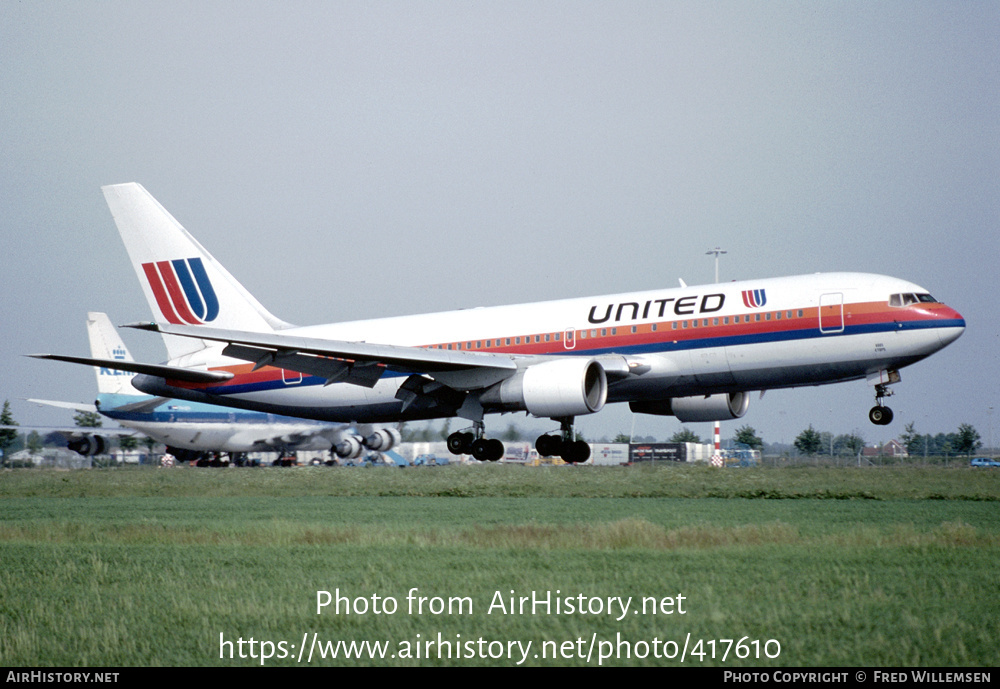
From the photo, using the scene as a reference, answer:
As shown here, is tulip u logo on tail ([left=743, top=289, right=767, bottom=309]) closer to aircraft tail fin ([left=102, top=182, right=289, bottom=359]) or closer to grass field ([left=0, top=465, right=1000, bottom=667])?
grass field ([left=0, top=465, right=1000, bottom=667])

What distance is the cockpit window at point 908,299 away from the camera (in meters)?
26.2

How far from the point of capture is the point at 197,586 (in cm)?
2047

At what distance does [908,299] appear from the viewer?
26250 mm

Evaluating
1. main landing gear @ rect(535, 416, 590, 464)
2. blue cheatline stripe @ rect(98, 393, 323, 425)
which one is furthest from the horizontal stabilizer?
blue cheatline stripe @ rect(98, 393, 323, 425)

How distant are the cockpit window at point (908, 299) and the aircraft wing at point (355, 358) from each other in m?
9.35

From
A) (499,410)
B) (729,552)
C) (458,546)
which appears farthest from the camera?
(499,410)

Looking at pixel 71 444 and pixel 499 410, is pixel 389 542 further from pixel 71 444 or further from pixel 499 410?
pixel 71 444

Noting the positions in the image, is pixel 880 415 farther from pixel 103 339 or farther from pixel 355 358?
pixel 103 339

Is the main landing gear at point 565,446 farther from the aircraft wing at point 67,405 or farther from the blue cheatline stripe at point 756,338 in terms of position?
the aircraft wing at point 67,405

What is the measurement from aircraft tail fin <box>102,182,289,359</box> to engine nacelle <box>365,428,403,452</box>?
3889cm

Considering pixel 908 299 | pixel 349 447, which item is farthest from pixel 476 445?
pixel 349 447

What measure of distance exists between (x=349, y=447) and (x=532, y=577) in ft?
195
